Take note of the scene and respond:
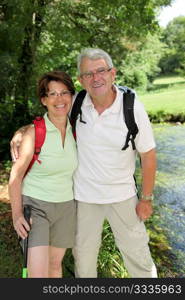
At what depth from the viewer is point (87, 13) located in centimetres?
944

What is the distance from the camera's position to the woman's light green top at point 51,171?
2.88 metres

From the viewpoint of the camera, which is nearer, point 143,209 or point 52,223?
point 52,223

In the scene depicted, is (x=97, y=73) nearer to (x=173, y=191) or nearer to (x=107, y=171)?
(x=107, y=171)

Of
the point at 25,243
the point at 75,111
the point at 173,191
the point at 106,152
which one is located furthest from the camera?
the point at 173,191

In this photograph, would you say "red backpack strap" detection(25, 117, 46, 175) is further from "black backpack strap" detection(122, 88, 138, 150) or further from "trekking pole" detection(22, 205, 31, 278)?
"black backpack strap" detection(122, 88, 138, 150)

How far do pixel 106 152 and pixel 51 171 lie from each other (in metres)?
0.45

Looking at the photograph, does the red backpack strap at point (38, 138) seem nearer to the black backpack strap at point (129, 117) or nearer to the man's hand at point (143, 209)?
the black backpack strap at point (129, 117)

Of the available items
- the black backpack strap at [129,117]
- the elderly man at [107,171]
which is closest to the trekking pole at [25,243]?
the elderly man at [107,171]

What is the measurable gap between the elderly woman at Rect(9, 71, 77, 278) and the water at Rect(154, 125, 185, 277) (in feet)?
8.26

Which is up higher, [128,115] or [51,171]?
[128,115]

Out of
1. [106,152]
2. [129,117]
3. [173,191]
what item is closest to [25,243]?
[106,152]

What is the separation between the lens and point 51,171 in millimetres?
2889

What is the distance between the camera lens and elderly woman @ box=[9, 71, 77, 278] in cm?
280

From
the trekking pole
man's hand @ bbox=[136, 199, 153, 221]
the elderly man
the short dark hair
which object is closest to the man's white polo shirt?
the elderly man
